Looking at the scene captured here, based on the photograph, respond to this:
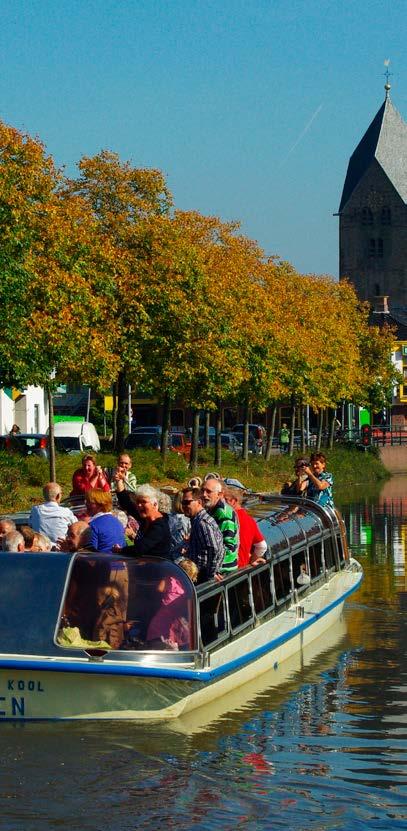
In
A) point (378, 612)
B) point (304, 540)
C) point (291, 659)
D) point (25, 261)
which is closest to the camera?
point (291, 659)

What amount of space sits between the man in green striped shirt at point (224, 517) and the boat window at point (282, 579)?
74.1 inches

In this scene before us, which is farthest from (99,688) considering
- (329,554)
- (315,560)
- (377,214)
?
(377,214)

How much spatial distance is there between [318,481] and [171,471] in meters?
26.0

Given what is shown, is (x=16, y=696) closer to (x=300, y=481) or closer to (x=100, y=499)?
(x=100, y=499)

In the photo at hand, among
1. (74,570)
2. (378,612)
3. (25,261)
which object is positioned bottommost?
(378,612)

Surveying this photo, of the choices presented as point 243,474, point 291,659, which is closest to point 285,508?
point 291,659

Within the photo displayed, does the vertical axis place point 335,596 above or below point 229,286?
below

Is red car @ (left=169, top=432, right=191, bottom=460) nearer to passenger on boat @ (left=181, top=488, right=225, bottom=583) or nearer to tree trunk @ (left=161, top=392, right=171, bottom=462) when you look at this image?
tree trunk @ (left=161, top=392, right=171, bottom=462)

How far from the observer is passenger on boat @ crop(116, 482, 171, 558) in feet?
49.6

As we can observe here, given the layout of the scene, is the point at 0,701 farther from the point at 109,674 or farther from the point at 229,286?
the point at 229,286

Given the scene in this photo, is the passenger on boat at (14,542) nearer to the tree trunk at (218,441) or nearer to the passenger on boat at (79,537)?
the passenger on boat at (79,537)

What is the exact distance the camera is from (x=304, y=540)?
69.8 ft

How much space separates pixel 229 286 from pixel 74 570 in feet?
141

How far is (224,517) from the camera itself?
16.8 metres
